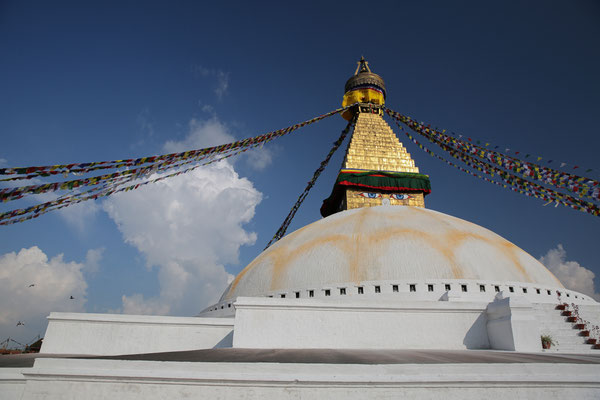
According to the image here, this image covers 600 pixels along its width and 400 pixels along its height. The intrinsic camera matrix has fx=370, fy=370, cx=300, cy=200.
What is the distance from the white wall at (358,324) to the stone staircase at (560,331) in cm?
142

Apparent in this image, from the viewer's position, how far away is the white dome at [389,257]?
11445 mm

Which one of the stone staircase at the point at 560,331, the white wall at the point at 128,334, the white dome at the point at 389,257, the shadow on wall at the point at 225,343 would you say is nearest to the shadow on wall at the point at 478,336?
the stone staircase at the point at 560,331

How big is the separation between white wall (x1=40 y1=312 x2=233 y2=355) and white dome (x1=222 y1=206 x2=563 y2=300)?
298 cm

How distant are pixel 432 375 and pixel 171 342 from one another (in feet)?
23.0

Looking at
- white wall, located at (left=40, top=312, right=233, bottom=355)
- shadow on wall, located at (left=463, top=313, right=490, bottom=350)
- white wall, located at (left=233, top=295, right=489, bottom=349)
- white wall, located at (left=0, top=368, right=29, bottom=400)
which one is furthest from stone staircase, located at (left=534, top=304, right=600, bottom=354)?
white wall, located at (left=0, top=368, right=29, bottom=400)

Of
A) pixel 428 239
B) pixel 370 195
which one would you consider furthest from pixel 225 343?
pixel 370 195

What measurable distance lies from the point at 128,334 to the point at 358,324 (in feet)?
19.3

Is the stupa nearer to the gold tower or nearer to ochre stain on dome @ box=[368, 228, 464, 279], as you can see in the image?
ochre stain on dome @ box=[368, 228, 464, 279]

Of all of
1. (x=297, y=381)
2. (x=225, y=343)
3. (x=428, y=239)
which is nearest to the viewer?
(x=297, y=381)

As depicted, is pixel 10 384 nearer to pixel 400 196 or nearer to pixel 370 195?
pixel 370 195

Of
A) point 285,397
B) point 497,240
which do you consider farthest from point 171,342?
point 497,240

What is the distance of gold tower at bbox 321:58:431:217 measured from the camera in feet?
69.8

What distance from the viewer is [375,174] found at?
21.6m

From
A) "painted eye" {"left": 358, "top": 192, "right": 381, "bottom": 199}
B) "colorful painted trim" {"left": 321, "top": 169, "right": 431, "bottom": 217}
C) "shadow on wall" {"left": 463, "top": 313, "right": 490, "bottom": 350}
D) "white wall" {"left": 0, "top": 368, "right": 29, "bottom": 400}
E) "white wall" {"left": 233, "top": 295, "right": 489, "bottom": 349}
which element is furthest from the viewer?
"painted eye" {"left": 358, "top": 192, "right": 381, "bottom": 199}
